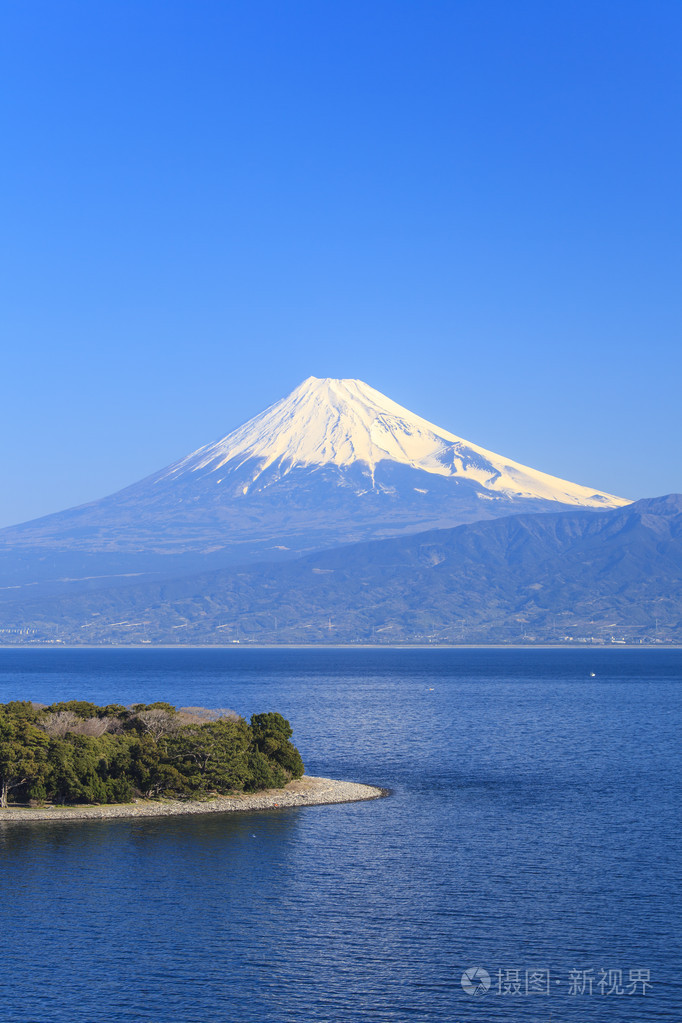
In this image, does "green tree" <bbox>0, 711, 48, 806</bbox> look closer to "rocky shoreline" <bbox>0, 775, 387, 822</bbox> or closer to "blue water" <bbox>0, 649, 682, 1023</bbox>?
"rocky shoreline" <bbox>0, 775, 387, 822</bbox>

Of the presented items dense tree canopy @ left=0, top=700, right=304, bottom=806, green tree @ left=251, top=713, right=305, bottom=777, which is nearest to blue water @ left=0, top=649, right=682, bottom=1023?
dense tree canopy @ left=0, top=700, right=304, bottom=806

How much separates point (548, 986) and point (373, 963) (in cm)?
587

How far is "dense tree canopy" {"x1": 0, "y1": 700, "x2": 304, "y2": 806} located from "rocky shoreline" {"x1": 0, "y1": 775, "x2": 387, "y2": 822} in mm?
959

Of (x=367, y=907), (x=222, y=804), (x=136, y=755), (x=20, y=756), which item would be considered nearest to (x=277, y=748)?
(x=222, y=804)

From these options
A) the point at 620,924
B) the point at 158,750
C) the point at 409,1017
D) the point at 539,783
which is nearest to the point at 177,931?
the point at 409,1017

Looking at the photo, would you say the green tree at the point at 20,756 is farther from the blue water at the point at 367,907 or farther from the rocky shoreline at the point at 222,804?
the blue water at the point at 367,907

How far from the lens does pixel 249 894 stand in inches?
1770

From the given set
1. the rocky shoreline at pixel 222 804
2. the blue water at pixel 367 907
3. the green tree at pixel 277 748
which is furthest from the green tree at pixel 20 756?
the green tree at pixel 277 748

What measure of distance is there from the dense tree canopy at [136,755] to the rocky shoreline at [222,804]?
0.96 meters

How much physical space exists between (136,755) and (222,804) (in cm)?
648

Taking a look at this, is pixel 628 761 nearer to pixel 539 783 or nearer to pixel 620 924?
pixel 539 783

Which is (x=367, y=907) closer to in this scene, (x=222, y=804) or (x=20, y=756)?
(x=222, y=804)

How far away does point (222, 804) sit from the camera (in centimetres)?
6588

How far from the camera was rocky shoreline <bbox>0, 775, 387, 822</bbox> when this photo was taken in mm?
62625
